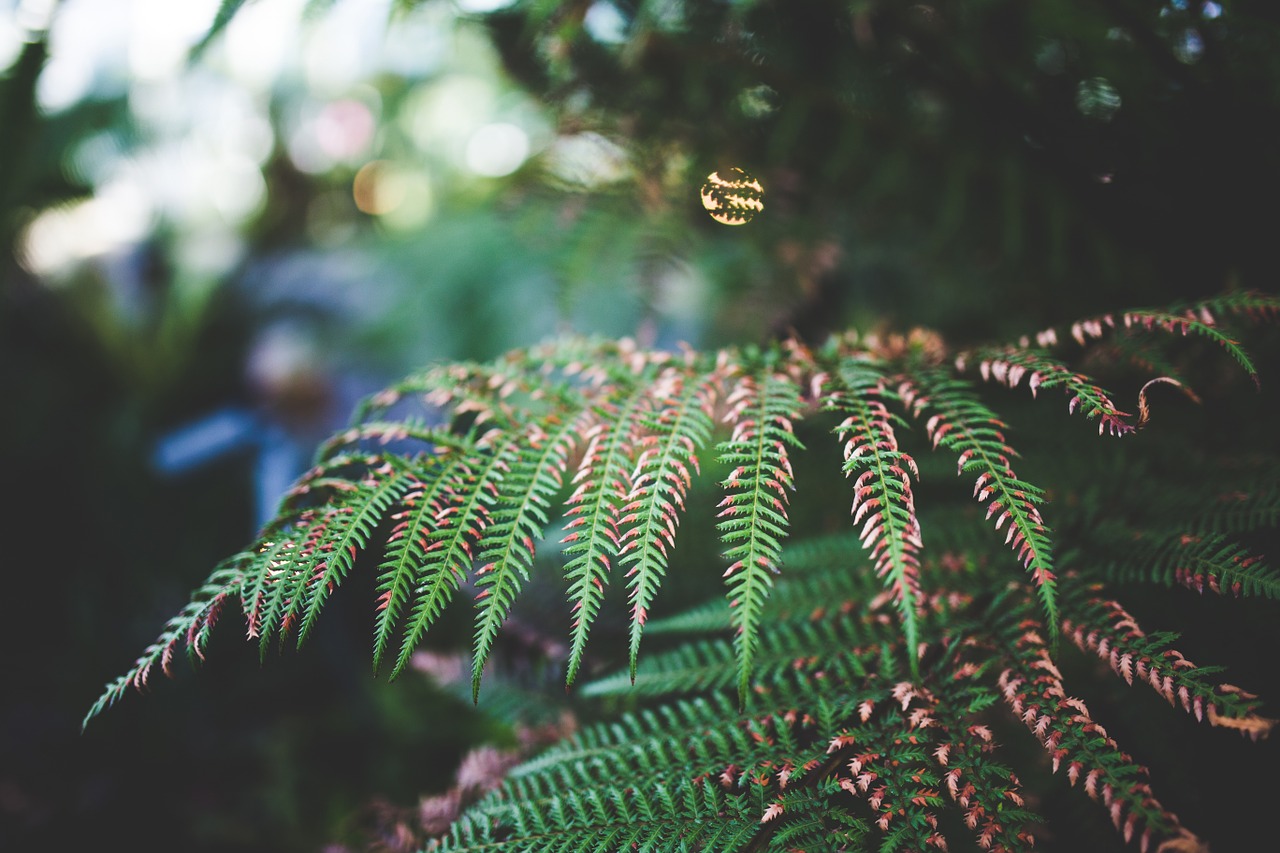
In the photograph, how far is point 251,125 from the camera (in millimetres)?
2643

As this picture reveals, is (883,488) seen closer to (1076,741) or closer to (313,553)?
(1076,741)

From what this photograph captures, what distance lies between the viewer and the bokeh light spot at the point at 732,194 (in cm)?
105

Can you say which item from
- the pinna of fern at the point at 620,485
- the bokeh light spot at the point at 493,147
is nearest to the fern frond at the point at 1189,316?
the pinna of fern at the point at 620,485

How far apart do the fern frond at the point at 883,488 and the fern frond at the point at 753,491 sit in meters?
0.05

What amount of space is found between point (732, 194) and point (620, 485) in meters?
0.67

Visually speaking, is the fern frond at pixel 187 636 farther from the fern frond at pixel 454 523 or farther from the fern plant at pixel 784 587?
the fern frond at pixel 454 523

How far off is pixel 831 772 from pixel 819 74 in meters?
1.02

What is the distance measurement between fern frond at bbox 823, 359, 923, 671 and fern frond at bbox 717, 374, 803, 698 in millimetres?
46

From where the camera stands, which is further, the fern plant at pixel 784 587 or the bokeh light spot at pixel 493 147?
the bokeh light spot at pixel 493 147

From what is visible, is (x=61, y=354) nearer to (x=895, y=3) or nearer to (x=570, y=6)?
(x=570, y=6)

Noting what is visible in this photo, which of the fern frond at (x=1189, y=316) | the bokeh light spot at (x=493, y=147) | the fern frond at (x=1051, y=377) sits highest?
the fern frond at (x=1189, y=316)

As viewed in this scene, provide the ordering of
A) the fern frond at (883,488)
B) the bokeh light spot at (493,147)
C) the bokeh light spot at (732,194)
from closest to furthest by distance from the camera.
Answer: the fern frond at (883,488)
the bokeh light spot at (732,194)
the bokeh light spot at (493,147)

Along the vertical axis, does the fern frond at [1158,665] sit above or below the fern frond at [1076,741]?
above

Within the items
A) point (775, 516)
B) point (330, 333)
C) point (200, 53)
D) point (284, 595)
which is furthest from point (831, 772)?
point (330, 333)
